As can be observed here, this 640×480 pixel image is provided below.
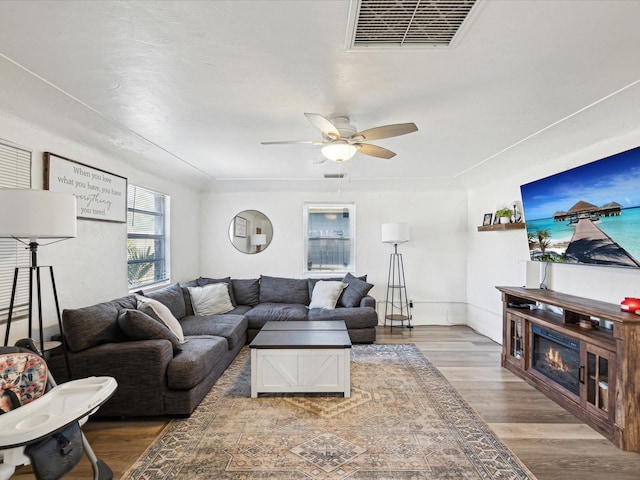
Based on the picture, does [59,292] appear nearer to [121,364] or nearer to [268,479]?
[121,364]

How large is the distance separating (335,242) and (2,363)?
4.77 meters

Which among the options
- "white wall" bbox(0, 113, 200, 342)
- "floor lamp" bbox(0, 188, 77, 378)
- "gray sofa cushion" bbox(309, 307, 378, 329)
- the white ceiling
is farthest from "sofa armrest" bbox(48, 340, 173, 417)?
"gray sofa cushion" bbox(309, 307, 378, 329)

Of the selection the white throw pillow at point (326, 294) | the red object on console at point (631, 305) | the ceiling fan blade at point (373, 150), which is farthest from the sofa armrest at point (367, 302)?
the red object on console at point (631, 305)

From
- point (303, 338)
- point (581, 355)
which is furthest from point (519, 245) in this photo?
point (303, 338)

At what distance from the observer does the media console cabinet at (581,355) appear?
91.4 inches

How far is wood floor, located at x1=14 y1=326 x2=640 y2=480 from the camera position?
215 centimetres

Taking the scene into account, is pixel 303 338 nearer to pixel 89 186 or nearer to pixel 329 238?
pixel 89 186

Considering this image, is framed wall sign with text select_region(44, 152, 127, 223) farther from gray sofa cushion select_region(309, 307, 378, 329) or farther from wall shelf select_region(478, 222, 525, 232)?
wall shelf select_region(478, 222, 525, 232)

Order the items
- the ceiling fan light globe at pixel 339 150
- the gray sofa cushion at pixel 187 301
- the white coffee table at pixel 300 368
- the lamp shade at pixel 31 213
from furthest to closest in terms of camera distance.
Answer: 1. the gray sofa cushion at pixel 187 301
2. the white coffee table at pixel 300 368
3. the ceiling fan light globe at pixel 339 150
4. the lamp shade at pixel 31 213

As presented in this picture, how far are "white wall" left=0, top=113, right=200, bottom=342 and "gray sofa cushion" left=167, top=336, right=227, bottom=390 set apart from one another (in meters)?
1.08

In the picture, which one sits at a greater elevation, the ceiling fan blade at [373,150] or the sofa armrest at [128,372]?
the ceiling fan blade at [373,150]

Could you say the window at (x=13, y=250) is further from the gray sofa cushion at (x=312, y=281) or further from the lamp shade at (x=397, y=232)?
the lamp shade at (x=397, y=232)

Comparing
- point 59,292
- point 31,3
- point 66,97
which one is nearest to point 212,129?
point 66,97

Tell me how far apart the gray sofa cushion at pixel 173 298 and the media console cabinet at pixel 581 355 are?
12.8 feet
